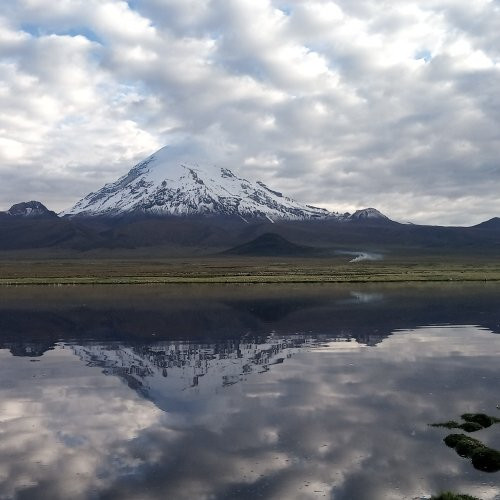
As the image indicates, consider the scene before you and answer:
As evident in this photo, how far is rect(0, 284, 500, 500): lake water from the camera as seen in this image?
50.5 feet

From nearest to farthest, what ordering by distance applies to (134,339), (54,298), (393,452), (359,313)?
(393,452)
(134,339)
(359,313)
(54,298)

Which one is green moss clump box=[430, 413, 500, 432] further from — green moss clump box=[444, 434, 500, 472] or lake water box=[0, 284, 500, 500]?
green moss clump box=[444, 434, 500, 472]

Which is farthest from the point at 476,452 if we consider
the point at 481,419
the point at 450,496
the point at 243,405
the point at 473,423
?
the point at 243,405

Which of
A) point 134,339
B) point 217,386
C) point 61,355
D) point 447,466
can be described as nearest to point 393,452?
point 447,466

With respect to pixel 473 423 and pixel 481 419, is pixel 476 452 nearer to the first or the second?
pixel 473 423

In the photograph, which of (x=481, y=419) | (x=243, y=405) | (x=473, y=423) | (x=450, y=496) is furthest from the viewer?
(x=243, y=405)

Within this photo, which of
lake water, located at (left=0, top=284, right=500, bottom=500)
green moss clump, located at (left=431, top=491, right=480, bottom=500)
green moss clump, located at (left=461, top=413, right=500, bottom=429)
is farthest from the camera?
green moss clump, located at (left=461, top=413, right=500, bottom=429)

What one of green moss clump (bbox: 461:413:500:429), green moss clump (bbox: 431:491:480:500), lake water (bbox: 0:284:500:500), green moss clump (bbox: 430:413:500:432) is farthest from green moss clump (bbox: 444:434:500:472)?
green moss clump (bbox: 431:491:480:500)

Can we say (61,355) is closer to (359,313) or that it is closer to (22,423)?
(22,423)

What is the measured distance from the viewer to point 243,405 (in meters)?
22.8

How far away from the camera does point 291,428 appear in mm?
19797

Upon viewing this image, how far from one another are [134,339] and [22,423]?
19625 mm

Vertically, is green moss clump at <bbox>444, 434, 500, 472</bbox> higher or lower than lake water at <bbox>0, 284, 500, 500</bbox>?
higher

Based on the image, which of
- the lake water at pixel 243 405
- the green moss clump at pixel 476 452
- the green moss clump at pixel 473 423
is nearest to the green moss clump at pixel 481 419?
the green moss clump at pixel 473 423
